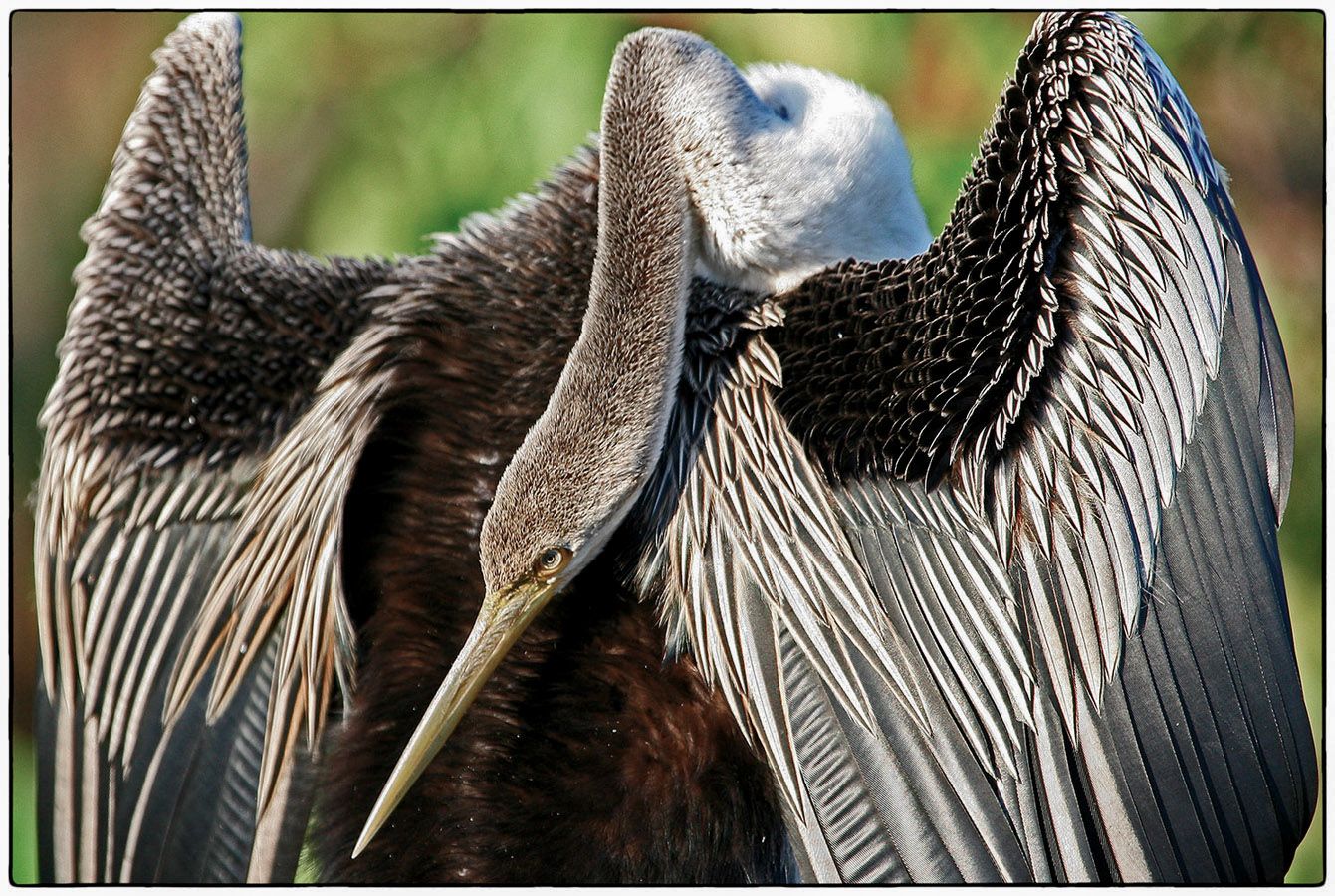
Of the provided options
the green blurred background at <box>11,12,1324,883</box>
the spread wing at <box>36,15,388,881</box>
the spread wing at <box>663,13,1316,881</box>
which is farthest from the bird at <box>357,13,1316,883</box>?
the spread wing at <box>36,15,388,881</box>

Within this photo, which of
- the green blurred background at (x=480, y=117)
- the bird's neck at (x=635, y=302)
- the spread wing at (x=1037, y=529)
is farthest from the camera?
the green blurred background at (x=480, y=117)

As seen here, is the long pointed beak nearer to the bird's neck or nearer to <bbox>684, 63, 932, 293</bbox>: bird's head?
the bird's neck

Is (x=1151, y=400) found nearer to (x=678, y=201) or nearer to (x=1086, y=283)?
(x=1086, y=283)

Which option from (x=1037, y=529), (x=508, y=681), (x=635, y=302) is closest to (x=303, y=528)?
(x=508, y=681)

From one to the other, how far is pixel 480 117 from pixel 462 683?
677 millimetres

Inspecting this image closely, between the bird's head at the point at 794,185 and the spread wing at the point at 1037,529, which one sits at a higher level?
the bird's head at the point at 794,185

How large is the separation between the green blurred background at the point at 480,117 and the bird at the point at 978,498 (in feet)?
0.50

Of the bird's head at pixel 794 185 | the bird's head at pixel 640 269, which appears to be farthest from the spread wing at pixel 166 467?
the bird's head at pixel 794 185

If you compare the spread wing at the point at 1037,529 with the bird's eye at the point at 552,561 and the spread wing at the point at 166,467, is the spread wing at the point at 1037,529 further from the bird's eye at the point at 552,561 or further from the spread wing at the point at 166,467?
the spread wing at the point at 166,467

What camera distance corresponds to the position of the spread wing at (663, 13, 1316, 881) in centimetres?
112

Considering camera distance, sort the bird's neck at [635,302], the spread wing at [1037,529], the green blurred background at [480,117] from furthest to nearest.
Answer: the green blurred background at [480,117]
the bird's neck at [635,302]
the spread wing at [1037,529]

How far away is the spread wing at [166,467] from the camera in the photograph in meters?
1.38

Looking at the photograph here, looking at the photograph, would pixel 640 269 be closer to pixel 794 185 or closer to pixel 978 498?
pixel 794 185

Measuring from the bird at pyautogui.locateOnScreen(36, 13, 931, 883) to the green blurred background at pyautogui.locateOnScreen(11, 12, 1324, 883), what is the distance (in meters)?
0.04
